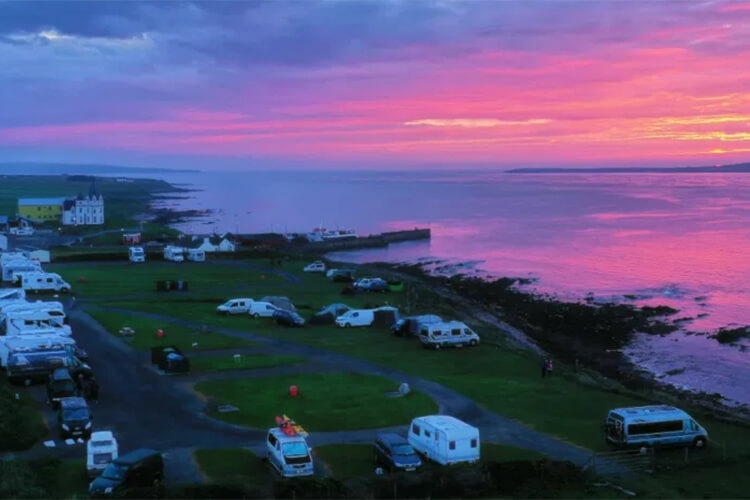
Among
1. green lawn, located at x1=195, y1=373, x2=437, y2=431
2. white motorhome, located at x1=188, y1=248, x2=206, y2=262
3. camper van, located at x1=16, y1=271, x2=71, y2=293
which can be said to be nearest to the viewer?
green lawn, located at x1=195, y1=373, x2=437, y2=431

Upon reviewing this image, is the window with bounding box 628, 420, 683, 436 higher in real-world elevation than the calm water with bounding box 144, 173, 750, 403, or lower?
higher

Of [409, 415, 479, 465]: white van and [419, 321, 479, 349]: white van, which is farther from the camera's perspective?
[419, 321, 479, 349]: white van

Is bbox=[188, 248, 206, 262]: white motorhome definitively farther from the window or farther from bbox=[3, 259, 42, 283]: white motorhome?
the window

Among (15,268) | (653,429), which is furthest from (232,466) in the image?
(15,268)

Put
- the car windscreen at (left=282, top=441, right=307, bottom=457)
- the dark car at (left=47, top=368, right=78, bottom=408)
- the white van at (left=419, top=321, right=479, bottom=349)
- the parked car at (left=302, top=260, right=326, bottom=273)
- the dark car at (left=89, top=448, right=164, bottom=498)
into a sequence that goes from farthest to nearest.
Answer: the parked car at (left=302, top=260, right=326, bottom=273) → the white van at (left=419, top=321, right=479, bottom=349) → the dark car at (left=47, top=368, right=78, bottom=408) → the car windscreen at (left=282, top=441, right=307, bottom=457) → the dark car at (left=89, top=448, right=164, bottom=498)

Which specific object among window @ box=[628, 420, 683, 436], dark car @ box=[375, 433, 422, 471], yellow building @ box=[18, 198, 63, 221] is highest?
yellow building @ box=[18, 198, 63, 221]

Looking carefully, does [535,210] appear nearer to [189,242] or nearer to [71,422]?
[189,242]

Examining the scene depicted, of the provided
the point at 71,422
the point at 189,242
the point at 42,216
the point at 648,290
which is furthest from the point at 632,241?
the point at 71,422

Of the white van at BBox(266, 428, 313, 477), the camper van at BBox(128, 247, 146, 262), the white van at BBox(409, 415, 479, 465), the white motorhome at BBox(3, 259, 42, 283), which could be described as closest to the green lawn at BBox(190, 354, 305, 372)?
the white van at BBox(266, 428, 313, 477)
